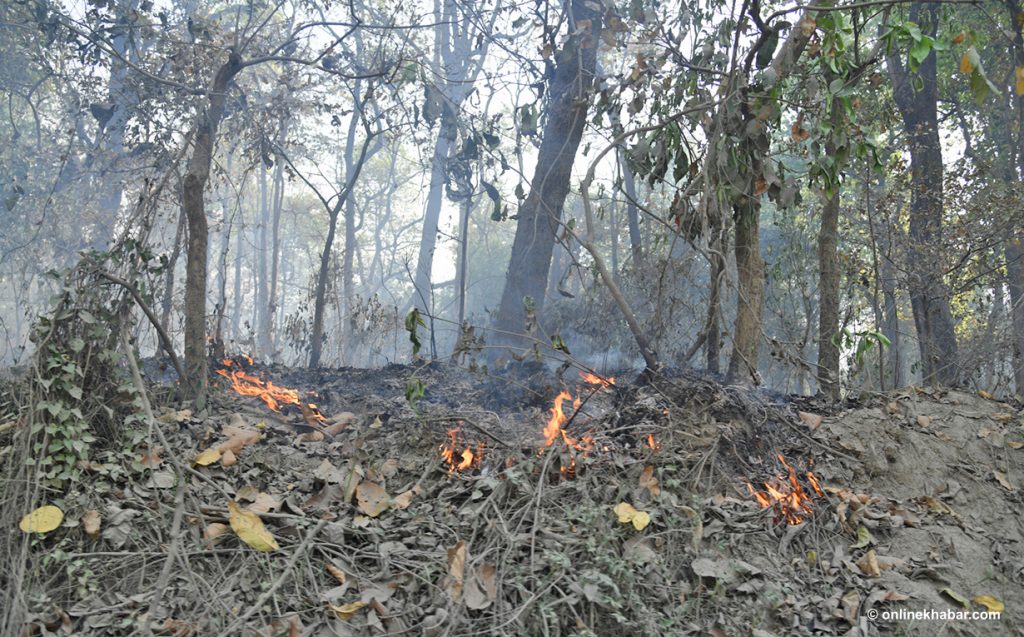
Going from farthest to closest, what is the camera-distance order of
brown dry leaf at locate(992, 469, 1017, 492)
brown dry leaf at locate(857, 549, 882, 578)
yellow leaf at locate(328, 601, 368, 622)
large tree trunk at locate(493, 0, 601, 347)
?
large tree trunk at locate(493, 0, 601, 347) < brown dry leaf at locate(992, 469, 1017, 492) < brown dry leaf at locate(857, 549, 882, 578) < yellow leaf at locate(328, 601, 368, 622)

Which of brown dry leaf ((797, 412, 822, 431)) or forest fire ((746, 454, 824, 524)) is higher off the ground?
brown dry leaf ((797, 412, 822, 431))

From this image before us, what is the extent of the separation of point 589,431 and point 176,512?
2.05m

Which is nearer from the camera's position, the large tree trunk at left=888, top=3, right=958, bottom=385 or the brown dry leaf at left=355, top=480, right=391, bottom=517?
the brown dry leaf at left=355, top=480, right=391, bottom=517

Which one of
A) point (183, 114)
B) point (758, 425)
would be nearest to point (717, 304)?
point (758, 425)

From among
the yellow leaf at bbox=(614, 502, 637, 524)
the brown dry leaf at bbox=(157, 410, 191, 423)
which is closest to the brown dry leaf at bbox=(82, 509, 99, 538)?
the brown dry leaf at bbox=(157, 410, 191, 423)

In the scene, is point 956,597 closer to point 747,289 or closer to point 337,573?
point 747,289

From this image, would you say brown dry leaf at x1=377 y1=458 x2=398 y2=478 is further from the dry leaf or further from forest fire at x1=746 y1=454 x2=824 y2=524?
the dry leaf

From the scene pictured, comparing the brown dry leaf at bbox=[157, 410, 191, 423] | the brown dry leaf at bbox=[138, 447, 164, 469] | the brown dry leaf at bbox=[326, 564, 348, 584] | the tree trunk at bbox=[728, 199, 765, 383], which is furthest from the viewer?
the tree trunk at bbox=[728, 199, 765, 383]

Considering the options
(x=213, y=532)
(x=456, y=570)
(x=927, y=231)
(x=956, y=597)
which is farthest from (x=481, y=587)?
(x=927, y=231)

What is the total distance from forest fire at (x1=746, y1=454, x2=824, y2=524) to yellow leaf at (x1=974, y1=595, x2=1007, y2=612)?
75cm

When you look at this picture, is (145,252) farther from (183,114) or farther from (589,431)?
(183,114)

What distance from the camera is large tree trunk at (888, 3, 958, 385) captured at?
24.2 feet

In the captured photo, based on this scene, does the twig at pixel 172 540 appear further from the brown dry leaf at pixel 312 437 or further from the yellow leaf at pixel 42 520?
the brown dry leaf at pixel 312 437

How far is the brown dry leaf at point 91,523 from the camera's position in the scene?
3098 mm
